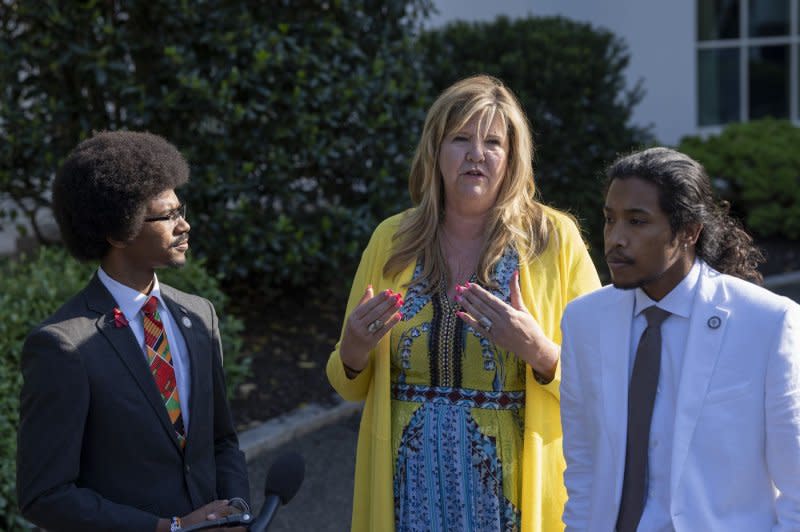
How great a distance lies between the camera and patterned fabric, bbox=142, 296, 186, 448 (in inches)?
120

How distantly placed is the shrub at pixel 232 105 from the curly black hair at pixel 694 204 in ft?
13.6

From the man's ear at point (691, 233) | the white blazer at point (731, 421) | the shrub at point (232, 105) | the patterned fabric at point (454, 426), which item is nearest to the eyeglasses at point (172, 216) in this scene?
the patterned fabric at point (454, 426)

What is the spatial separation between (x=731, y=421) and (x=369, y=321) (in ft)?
3.91

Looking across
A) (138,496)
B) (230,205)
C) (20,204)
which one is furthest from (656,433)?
(20,204)

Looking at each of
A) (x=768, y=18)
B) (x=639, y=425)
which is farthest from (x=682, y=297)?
(x=768, y=18)

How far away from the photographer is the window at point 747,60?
12.9m

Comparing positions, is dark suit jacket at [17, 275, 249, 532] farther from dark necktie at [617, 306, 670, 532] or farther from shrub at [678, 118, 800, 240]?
shrub at [678, 118, 800, 240]

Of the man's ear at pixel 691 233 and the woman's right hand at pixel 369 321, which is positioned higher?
the man's ear at pixel 691 233

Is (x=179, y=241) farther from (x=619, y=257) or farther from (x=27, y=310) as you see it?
(x=27, y=310)

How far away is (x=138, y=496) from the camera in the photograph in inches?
116

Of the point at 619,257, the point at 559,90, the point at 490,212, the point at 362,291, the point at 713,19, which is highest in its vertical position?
the point at 713,19

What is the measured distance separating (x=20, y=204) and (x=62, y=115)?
31.3 inches

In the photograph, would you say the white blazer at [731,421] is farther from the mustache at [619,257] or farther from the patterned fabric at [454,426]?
the patterned fabric at [454,426]

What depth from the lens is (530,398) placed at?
353cm
